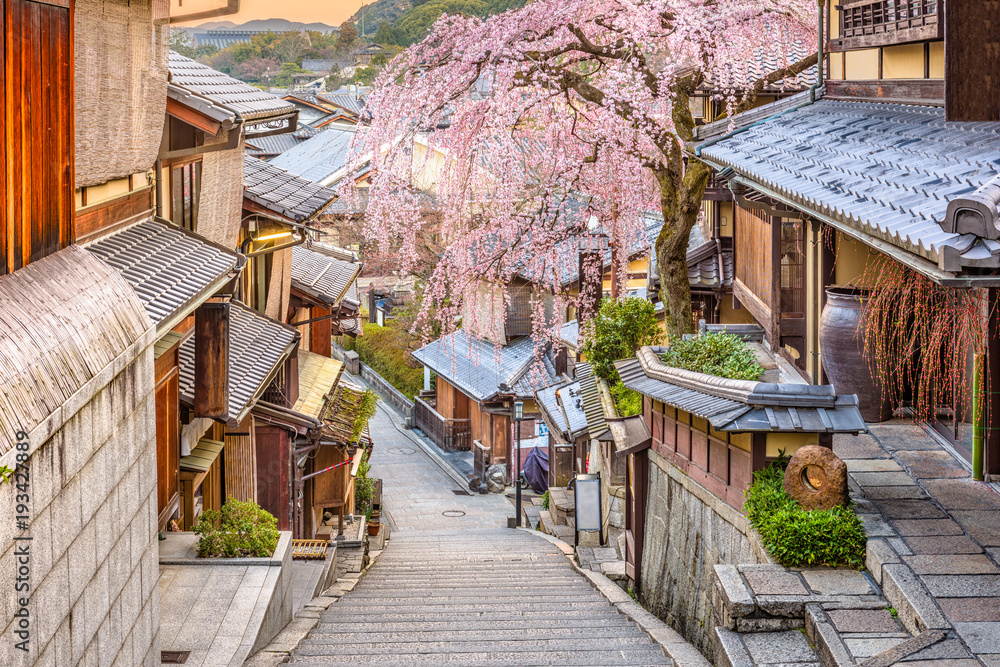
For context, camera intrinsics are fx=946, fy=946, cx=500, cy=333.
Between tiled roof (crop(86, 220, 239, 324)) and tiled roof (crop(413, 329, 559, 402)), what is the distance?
17800mm

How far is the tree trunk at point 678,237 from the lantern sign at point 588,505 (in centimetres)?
420

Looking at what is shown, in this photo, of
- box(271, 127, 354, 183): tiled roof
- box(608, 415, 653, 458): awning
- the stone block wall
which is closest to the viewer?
the stone block wall

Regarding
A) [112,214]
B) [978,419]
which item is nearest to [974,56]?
[978,419]

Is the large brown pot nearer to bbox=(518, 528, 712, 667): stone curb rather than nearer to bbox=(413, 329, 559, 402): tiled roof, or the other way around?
bbox=(518, 528, 712, 667): stone curb

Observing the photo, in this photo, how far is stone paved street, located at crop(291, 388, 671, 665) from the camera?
339 inches

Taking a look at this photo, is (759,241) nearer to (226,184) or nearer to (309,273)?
(226,184)

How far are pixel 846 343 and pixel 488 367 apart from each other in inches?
974

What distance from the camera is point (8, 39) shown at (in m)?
5.26

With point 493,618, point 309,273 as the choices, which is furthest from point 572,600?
point 309,273

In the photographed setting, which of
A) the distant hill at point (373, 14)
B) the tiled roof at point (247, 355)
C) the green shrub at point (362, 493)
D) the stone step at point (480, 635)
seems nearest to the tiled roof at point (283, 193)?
the tiled roof at point (247, 355)

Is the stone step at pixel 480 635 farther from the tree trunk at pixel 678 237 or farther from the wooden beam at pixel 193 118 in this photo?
the wooden beam at pixel 193 118

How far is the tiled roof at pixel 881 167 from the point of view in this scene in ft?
18.7

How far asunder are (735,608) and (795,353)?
270 inches

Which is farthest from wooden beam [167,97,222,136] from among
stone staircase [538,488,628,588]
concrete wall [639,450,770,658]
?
stone staircase [538,488,628,588]
